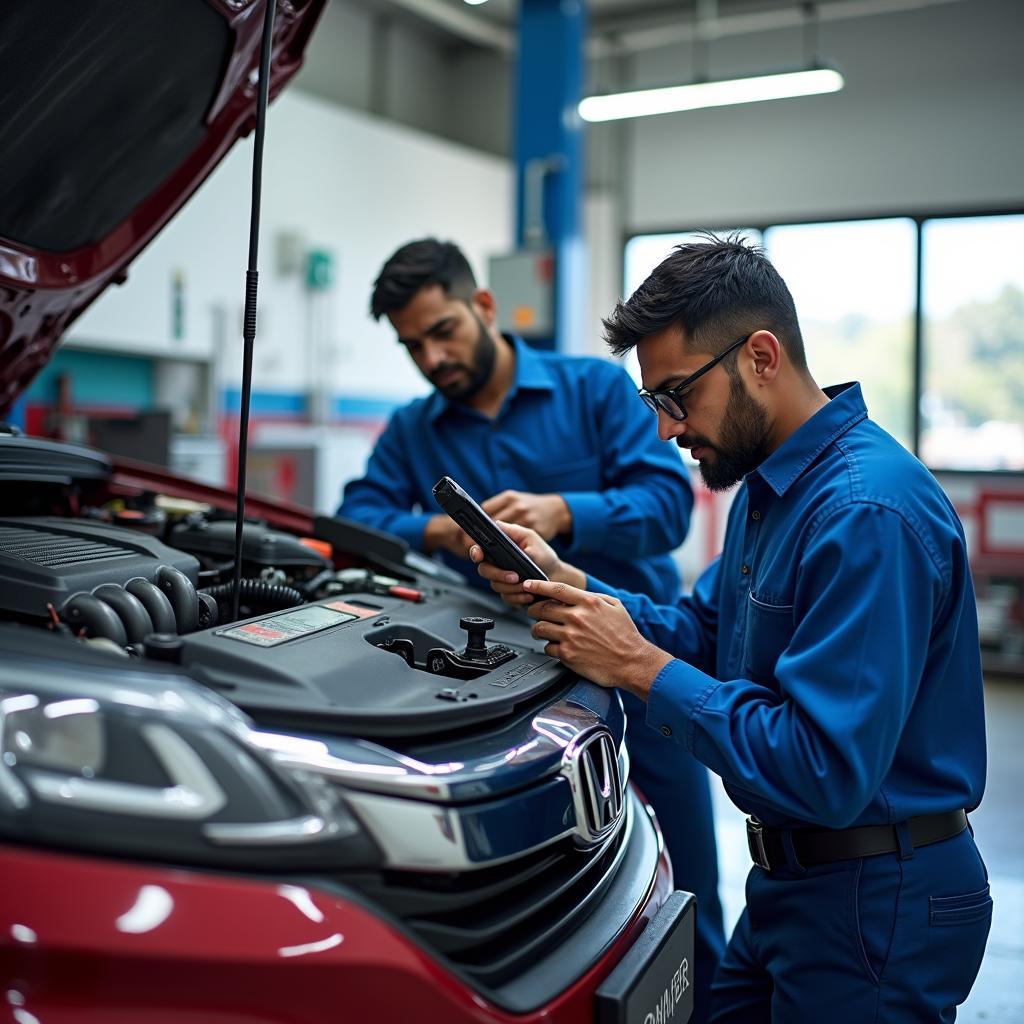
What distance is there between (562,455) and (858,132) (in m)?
6.08

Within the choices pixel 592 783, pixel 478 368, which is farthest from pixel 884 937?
pixel 478 368

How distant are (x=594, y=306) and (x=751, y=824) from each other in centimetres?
740

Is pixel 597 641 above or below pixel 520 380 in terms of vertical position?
below

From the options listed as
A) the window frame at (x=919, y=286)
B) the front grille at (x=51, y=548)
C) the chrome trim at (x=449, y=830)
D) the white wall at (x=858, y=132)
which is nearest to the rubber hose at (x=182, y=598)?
the front grille at (x=51, y=548)

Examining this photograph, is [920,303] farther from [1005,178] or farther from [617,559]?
[617,559]

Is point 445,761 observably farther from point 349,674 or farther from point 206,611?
point 206,611

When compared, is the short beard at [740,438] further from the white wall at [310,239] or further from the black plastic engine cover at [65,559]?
the white wall at [310,239]

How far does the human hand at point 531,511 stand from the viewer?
1.78 meters

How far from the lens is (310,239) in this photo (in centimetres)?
620

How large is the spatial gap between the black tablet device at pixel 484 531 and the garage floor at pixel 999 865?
5.12 feet

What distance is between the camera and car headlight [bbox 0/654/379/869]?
0.77 m

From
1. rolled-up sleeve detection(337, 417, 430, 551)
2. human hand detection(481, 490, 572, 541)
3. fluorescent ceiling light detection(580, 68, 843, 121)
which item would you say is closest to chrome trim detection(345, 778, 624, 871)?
human hand detection(481, 490, 572, 541)

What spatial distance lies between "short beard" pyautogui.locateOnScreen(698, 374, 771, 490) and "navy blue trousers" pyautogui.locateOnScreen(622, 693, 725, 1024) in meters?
0.65

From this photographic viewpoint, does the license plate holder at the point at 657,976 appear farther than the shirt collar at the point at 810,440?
No
